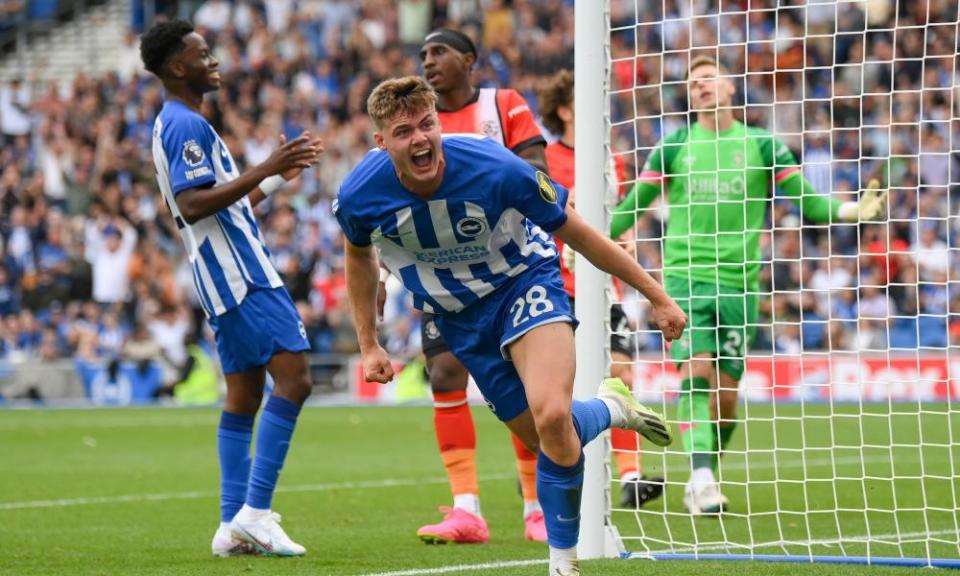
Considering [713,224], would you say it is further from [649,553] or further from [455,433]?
[649,553]

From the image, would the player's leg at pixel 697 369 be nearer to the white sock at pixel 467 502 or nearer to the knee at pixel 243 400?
the white sock at pixel 467 502

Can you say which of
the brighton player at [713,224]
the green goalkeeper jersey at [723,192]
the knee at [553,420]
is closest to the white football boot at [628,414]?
the knee at [553,420]

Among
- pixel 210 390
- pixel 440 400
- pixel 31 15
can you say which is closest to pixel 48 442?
pixel 210 390

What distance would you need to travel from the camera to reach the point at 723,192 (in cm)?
850

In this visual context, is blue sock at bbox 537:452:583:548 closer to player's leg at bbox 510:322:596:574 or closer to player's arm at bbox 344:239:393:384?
player's leg at bbox 510:322:596:574

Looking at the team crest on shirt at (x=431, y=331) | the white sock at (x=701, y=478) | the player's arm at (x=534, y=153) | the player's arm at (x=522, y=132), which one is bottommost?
the white sock at (x=701, y=478)

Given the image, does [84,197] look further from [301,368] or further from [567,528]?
[567,528]

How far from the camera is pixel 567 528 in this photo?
207 inches

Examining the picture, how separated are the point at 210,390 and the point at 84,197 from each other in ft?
15.4

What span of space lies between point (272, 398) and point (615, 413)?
1836 millimetres

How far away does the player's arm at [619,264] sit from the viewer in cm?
521

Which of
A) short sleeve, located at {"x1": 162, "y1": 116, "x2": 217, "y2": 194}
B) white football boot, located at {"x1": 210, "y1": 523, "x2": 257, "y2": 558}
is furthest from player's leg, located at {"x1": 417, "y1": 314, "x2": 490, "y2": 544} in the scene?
short sleeve, located at {"x1": 162, "y1": 116, "x2": 217, "y2": 194}

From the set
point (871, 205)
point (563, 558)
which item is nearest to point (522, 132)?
point (871, 205)

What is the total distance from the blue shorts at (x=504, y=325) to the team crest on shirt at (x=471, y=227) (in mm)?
253
